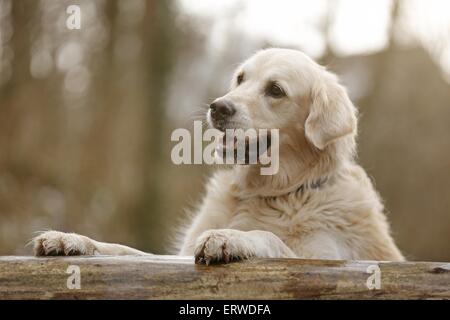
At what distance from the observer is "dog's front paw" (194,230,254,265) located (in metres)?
3.25

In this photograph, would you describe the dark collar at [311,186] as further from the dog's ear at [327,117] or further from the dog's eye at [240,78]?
the dog's eye at [240,78]

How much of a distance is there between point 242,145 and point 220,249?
1215mm

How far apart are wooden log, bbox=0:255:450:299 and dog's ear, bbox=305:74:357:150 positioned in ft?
4.35

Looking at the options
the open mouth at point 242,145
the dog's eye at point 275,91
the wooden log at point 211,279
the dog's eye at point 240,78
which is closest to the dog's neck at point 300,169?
the open mouth at point 242,145

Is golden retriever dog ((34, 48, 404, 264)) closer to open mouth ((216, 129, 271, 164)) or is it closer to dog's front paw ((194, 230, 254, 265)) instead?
open mouth ((216, 129, 271, 164))

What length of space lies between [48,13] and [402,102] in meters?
6.66

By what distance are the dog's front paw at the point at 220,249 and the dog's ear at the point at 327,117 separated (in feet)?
3.98

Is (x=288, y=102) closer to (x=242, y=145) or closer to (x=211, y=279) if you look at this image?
(x=242, y=145)

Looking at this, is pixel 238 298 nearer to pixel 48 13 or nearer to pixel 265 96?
pixel 265 96

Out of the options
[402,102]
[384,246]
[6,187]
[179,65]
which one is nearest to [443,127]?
[402,102]

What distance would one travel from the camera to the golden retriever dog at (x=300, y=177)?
14.1ft

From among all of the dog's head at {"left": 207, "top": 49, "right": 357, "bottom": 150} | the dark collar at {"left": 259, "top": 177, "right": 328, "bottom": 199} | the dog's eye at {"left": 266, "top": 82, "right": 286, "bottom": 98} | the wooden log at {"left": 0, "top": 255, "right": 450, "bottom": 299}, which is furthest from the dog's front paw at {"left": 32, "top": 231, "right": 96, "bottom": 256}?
the dog's eye at {"left": 266, "top": 82, "right": 286, "bottom": 98}

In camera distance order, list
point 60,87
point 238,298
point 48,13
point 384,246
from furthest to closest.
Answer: point 60,87
point 48,13
point 384,246
point 238,298

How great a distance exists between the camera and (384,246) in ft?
14.4
